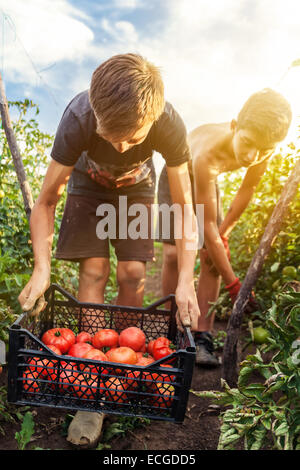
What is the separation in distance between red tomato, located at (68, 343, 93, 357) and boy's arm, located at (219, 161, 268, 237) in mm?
1471

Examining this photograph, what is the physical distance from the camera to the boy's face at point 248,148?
2.29m

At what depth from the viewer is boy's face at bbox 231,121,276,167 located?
7.52ft

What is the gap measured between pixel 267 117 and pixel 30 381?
6.07 feet

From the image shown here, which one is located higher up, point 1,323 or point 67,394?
point 1,323

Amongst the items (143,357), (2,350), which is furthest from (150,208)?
(2,350)

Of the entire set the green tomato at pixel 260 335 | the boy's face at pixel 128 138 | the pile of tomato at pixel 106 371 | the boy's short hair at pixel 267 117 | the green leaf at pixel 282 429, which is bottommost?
the green tomato at pixel 260 335

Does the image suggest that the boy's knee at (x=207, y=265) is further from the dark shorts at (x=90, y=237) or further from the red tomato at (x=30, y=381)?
the red tomato at (x=30, y=381)

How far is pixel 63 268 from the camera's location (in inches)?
129

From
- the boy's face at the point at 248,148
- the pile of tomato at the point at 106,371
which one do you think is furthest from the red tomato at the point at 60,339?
the boy's face at the point at 248,148

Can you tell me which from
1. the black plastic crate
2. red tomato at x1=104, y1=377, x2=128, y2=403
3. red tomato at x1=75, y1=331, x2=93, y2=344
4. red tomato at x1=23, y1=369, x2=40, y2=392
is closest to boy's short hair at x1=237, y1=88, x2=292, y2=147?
the black plastic crate

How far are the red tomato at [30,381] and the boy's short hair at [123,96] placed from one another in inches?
37.9

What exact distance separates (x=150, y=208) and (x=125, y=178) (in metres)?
0.29
